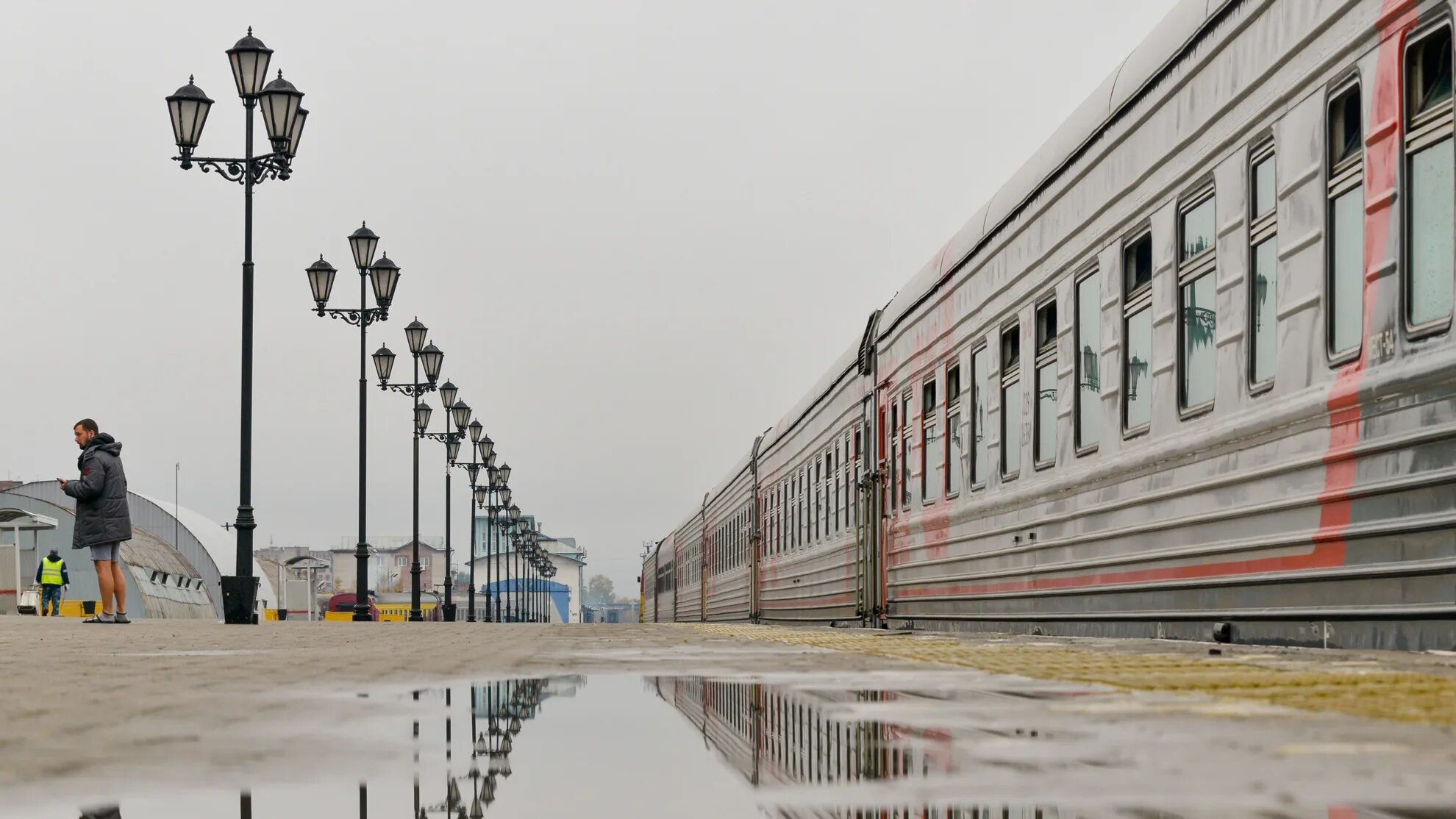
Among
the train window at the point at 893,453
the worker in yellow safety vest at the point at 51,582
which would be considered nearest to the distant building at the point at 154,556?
the worker in yellow safety vest at the point at 51,582

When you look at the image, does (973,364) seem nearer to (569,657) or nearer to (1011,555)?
(1011,555)

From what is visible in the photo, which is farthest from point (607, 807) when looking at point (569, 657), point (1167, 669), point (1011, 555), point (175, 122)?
point (175, 122)

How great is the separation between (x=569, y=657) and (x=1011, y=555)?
5510 mm

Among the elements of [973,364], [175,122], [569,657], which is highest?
[175,122]

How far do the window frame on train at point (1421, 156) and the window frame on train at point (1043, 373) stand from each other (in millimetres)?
4698

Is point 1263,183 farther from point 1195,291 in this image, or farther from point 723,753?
point 723,753

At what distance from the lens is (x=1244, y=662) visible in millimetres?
6062

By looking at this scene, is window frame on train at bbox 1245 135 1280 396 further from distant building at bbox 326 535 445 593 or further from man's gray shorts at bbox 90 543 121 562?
distant building at bbox 326 535 445 593

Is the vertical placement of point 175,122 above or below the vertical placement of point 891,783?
above

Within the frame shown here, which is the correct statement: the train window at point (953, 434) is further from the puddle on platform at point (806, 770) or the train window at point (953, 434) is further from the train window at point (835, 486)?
the puddle on platform at point (806, 770)

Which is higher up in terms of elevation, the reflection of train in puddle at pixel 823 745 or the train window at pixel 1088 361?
the train window at pixel 1088 361

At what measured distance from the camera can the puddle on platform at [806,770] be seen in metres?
2.31

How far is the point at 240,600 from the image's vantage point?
1817 cm

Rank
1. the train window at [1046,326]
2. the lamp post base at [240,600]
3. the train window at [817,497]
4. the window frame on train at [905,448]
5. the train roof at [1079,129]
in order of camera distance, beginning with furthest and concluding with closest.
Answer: the train window at [817,497] → the lamp post base at [240,600] → the window frame on train at [905,448] → the train window at [1046,326] → the train roof at [1079,129]
